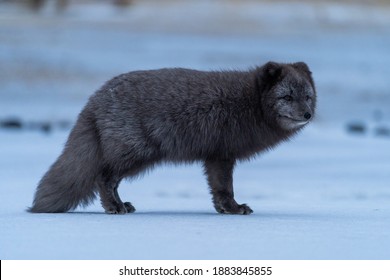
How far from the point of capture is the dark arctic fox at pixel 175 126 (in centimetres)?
593

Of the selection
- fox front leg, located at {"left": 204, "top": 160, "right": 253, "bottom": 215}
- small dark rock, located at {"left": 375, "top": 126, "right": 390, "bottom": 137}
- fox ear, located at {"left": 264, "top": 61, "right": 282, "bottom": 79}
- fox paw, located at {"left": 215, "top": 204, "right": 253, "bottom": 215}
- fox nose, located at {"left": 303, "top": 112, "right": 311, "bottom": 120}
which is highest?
small dark rock, located at {"left": 375, "top": 126, "right": 390, "bottom": 137}

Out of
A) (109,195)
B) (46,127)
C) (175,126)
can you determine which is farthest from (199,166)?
(175,126)

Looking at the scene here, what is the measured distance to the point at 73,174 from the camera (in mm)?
6070

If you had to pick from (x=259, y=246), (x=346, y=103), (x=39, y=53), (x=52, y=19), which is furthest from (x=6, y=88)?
(x=259, y=246)

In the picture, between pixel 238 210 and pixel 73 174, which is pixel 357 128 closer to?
pixel 238 210

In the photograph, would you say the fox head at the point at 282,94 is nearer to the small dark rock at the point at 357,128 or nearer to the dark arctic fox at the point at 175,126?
the dark arctic fox at the point at 175,126

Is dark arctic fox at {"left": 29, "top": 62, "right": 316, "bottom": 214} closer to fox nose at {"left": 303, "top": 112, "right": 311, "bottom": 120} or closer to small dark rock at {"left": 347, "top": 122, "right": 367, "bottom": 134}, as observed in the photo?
fox nose at {"left": 303, "top": 112, "right": 311, "bottom": 120}

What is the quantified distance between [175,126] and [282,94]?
2.45ft

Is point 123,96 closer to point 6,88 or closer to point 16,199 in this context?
point 16,199

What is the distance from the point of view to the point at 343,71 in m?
20.7

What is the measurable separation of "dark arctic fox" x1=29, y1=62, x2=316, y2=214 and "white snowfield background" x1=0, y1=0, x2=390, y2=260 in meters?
0.21

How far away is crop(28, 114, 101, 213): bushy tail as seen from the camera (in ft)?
19.8

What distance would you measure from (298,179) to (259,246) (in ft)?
19.0

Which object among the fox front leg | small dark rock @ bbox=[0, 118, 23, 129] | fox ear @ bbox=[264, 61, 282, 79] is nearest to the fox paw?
the fox front leg
